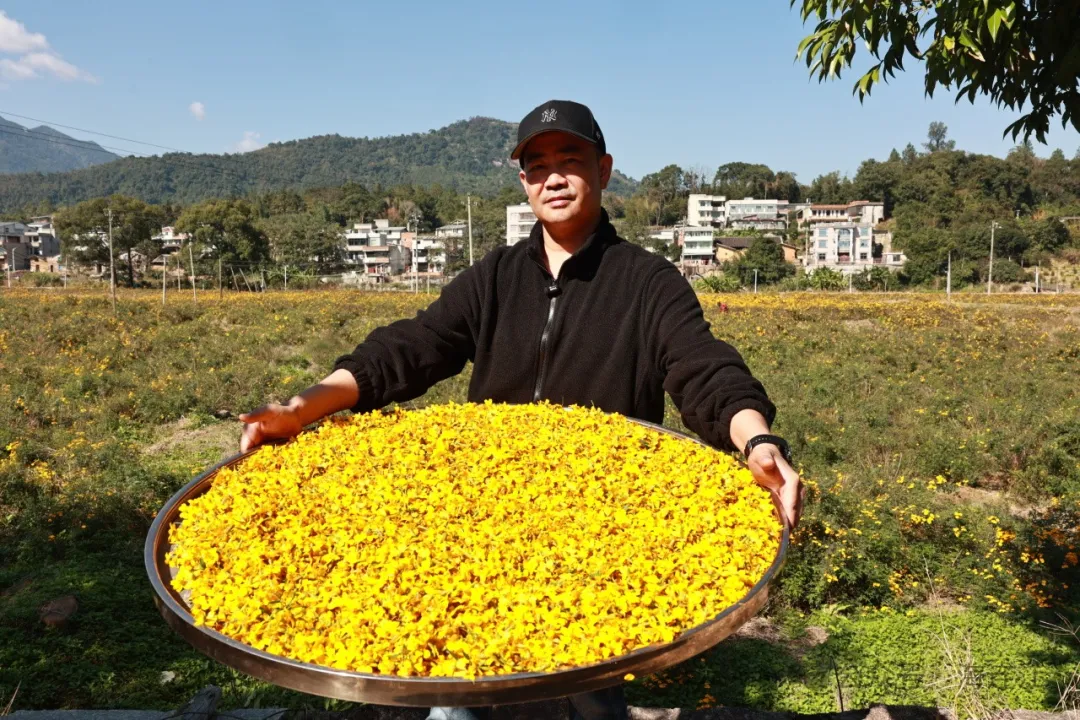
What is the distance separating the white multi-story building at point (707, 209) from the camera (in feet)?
294

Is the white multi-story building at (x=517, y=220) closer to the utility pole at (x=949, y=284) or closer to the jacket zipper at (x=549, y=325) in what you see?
the utility pole at (x=949, y=284)

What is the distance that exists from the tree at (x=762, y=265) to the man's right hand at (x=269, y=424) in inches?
1957

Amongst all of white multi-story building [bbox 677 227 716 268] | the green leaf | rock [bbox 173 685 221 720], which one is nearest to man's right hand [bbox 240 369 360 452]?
rock [bbox 173 685 221 720]

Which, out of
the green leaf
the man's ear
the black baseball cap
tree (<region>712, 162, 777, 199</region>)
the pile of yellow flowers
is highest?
tree (<region>712, 162, 777, 199</region>)

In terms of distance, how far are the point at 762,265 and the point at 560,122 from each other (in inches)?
2062

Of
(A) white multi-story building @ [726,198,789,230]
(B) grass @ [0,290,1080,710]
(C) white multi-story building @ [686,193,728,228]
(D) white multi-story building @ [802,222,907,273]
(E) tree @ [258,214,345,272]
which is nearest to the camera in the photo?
(B) grass @ [0,290,1080,710]

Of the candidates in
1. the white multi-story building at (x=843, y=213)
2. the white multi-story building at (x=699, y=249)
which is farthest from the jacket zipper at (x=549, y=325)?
the white multi-story building at (x=843, y=213)

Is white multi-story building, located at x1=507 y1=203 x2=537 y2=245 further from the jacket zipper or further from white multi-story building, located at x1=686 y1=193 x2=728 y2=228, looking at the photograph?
the jacket zipper

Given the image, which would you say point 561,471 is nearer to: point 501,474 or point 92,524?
point 501,474

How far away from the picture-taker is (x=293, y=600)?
1167mm

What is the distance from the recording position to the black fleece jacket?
6.35 feet

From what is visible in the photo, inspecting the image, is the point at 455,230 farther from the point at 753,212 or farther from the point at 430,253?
the point at 753,212

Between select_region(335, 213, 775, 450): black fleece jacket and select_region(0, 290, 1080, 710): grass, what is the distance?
183 centimetres

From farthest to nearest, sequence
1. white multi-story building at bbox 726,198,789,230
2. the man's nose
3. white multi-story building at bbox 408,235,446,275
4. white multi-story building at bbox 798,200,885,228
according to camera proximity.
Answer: white multi-story building at bbox 726,198,789,230
white multi-story building at bbox 798,200,885,228
white multi-story building at bbox 408,235,446,275
the man's nose
